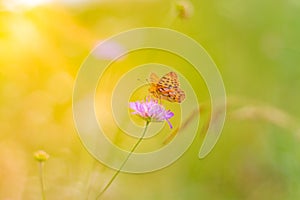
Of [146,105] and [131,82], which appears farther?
[131,82]

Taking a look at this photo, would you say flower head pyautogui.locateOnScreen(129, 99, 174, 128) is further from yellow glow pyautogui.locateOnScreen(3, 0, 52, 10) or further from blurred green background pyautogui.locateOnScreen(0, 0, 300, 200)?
yellow glow pyautogui.locateOnScreen(3, 0, 52, 10)

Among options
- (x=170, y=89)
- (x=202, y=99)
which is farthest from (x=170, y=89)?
(x=202, y=99)

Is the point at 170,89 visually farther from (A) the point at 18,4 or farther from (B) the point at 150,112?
(A) the point at 18,4

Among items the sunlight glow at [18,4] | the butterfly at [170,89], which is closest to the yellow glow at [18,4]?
the sunlight glow at [18,4]

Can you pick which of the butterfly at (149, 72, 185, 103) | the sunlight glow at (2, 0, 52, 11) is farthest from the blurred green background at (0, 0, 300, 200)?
the butterfly at (149, 72, 185, 103)

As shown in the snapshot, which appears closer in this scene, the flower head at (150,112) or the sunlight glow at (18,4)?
the flower head at (150,112)

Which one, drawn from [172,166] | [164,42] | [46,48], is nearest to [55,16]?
[46,48]

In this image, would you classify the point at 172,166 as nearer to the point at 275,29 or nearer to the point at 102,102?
the point at 102,102

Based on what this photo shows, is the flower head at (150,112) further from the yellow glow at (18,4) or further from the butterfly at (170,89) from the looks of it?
the yellow glow at (18,4)
